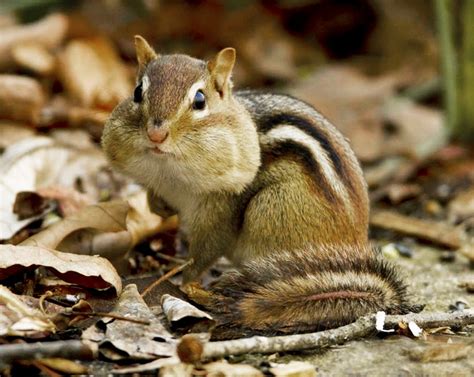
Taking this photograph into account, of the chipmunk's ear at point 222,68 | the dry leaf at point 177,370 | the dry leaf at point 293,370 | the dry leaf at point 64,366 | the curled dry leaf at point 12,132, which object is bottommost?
the dry leaf at point 293,370

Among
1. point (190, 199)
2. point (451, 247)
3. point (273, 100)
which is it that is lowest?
point (451, 247)

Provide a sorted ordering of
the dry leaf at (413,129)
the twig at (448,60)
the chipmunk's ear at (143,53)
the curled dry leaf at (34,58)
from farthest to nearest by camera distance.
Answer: the dry leaf at (413,129) < the twig at (448,60) < the curled dry leaf at (34,58) < the chipmunk's ear at (143,53)

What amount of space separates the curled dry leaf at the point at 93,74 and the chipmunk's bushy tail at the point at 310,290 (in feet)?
10.8

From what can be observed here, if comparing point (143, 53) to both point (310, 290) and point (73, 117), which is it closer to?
point (310, 290)

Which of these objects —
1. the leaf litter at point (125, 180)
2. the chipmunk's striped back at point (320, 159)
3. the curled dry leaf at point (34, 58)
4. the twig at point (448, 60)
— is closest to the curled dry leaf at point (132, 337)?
the leaf litter at point (125, 180)

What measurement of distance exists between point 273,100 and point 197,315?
156cm

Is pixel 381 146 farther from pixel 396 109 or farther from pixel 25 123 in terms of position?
pixel 25 123

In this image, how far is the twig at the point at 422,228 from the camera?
5.64m

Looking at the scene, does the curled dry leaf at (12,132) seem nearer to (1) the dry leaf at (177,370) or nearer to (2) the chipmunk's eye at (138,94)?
(2) the chipmunk's eye at (138,94)

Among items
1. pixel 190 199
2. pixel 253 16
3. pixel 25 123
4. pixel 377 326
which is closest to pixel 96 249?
pixel 190 199

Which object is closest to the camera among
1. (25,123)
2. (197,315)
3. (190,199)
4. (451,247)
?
(197,315)

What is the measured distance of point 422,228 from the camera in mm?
5832

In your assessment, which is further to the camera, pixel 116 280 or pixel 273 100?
pixel 273 100

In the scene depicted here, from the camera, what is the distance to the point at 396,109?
28.8 ft
